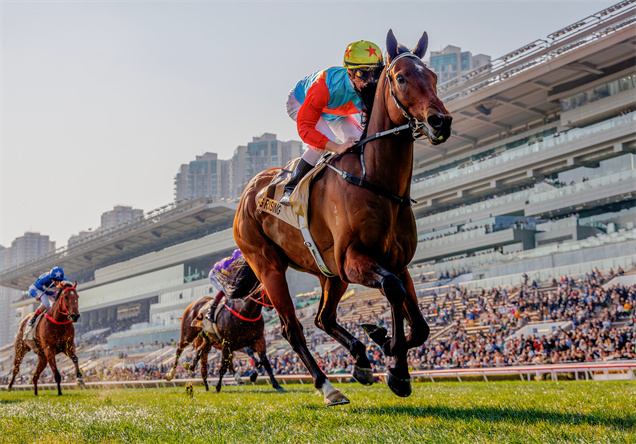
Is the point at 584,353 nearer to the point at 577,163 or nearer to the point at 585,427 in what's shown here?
the point at 585,427

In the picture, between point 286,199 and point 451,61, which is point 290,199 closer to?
point 286,199

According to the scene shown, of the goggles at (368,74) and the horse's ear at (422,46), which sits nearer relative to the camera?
the horse's ear at (422,46)

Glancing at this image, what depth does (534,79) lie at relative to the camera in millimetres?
38938

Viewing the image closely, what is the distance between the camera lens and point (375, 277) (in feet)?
15.1

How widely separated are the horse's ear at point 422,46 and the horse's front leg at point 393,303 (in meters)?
1.83

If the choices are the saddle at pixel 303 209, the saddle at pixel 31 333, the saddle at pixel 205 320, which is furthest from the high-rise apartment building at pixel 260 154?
the saddle at pixel 303 209

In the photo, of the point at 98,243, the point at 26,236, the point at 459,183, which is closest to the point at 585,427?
the point at 459,183

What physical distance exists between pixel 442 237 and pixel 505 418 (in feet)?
127

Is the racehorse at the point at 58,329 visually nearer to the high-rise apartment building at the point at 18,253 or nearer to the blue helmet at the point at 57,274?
the blue helmet at the point at 57,274

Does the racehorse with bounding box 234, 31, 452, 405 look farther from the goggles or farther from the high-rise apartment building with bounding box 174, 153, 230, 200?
the high-rise apartment building with bounding box 174, 153, 230, 200

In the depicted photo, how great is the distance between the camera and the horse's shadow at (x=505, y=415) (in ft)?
12.1

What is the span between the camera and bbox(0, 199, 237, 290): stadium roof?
207 feet

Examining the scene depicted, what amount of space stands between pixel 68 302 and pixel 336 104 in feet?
28.3

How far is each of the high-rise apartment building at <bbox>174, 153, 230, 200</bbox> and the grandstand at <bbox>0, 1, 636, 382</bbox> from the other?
338 feet
